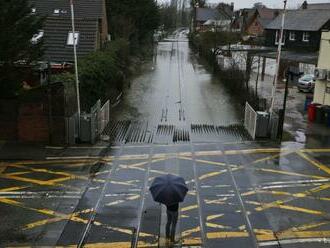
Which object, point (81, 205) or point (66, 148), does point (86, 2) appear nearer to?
point (66, 148)

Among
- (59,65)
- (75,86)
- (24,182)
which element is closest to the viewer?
(24,182)

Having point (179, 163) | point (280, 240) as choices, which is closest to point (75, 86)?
point (179, 163)

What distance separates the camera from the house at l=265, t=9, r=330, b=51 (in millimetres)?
52562

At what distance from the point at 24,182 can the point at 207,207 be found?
18.5 ft

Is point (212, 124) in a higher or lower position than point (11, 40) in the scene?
lower

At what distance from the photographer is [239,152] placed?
17828 millimetres

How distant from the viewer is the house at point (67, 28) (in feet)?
96.0

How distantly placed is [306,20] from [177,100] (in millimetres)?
32641

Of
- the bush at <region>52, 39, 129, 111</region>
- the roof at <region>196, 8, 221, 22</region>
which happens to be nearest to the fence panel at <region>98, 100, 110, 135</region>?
the bush at <region>52, 39, 129, 111</region>

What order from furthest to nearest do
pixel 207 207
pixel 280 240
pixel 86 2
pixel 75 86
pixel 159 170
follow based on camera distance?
pixel 86 2
pixel 75 86
pixel 159 170
pixel 207 207
pixel 280 240

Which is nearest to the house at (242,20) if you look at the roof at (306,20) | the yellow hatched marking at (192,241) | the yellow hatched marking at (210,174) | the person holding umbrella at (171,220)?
the roof at (306,20)

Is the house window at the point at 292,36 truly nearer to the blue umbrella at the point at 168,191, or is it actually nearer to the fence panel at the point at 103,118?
the fence panel at the point at 103,118

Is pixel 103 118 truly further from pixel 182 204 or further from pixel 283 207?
pixel 283 207

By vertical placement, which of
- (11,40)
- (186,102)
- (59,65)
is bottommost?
(186,102)
